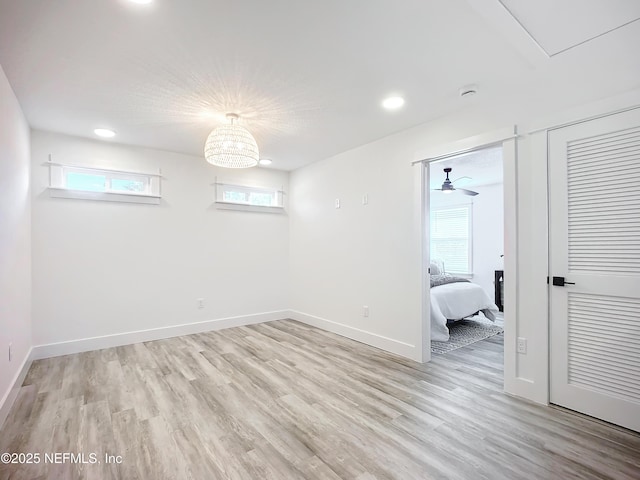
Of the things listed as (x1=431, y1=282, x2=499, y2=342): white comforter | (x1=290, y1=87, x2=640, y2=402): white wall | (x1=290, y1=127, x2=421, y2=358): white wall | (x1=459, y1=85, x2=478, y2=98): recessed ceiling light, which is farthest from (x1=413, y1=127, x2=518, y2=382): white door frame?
(x1=431, y1=282, x2=499, y2=342): white comforter

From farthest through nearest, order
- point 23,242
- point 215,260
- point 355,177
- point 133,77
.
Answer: point 215,260 → point 355,177 → point 23,242 → point 133,77

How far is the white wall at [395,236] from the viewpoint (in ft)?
7.86

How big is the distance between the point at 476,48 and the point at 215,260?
12.9ft

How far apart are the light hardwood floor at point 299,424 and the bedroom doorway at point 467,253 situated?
649 millimetres

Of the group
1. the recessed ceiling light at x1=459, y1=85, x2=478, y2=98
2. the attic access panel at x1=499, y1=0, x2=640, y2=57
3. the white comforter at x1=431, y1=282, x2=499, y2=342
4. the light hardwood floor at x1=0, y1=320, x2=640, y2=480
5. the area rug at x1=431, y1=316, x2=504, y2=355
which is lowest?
the area rug at x1=431, y1=316, x2=504, y2=355

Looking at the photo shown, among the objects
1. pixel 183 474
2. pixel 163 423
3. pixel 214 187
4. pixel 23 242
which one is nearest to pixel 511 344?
pixel 183 474

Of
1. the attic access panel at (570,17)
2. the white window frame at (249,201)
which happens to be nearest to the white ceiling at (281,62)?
the attic access panel at (570,17)

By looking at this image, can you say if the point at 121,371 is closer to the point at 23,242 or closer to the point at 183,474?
the point at 23,242

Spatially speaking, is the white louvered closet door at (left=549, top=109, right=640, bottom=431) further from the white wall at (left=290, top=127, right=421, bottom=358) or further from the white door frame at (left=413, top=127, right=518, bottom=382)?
the white wall at (left=290, top=127, right=421, bottom=358)

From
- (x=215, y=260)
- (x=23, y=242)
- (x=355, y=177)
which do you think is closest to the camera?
(x=23, y=242)

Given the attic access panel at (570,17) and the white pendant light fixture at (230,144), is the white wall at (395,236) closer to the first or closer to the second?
the attic access panel at (570,17)

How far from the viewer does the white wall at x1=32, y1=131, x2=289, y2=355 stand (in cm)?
345

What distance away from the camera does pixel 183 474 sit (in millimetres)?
1623

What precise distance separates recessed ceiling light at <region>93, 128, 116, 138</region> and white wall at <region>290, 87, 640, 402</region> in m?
2.59
